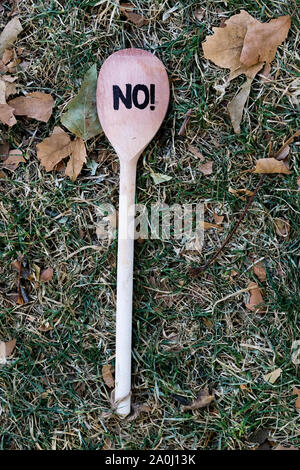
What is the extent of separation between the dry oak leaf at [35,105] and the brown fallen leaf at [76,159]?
0.14 meters

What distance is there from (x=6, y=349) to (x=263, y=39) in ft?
4.46

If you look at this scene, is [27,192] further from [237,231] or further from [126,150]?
[237,231]

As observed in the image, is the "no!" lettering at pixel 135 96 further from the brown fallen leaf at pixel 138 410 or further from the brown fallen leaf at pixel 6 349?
the brown fallen leaf at pixel 138 410

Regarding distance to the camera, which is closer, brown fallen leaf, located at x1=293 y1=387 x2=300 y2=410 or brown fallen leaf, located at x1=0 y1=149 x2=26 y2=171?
brown fallen leaf, located at x1=293 y1=387 x2=300 y2=410

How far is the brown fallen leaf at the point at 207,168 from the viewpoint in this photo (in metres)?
1.71

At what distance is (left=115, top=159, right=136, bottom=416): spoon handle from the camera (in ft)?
5.36

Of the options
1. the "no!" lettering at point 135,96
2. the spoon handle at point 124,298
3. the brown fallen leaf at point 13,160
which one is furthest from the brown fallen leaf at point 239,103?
the brown fallen leaf at point 13,160

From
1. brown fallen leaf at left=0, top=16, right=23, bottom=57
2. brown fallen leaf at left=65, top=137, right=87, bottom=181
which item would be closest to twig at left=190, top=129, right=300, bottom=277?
brown fallen leaf at left=65, top=137, right=87, bottom=181

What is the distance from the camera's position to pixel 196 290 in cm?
170

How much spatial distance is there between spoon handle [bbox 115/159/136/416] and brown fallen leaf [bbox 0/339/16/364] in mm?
369

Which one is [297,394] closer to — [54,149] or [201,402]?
[201,402]

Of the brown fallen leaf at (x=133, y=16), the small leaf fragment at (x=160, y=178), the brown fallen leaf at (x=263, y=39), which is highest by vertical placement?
the brown fallen leaf at (x=133, y=16)

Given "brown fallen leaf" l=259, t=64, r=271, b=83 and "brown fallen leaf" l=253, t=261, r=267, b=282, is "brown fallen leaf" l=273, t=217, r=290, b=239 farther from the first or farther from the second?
"brown fallen leaf" l=259, t=64, r=271, b=83

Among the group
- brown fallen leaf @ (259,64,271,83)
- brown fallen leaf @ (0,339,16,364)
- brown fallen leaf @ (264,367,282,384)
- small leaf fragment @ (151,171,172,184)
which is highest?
brown fallen leaf @ (259,64,271,83)
